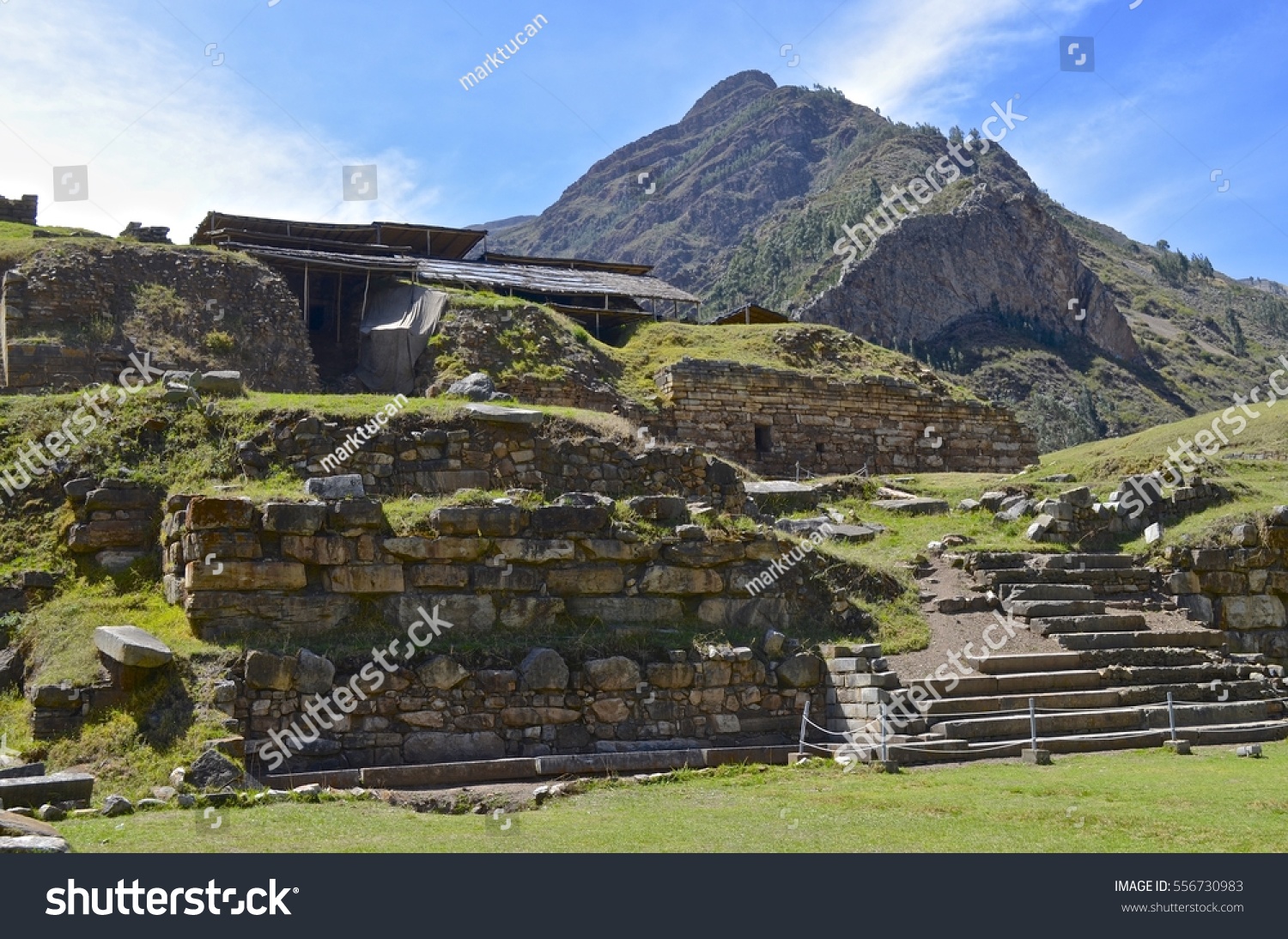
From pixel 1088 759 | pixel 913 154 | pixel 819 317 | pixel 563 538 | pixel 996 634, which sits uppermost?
pixel 913 154

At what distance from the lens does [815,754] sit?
13.3 meters

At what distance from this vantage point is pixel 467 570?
13.5m

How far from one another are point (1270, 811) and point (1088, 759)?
3.75m

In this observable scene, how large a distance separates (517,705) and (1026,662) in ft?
21.8

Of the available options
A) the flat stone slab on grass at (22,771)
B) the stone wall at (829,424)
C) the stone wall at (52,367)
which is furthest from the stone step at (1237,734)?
the stone wall at (52,367)

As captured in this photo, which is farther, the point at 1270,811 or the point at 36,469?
the point at 36,469

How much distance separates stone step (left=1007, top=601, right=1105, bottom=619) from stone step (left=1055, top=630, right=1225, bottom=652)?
61 centimetres

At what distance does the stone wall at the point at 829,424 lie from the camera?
30.6 metres

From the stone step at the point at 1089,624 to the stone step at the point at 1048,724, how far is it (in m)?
1.70

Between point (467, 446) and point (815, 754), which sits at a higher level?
point (467, 446)

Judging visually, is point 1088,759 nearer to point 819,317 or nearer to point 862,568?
point 862,568
